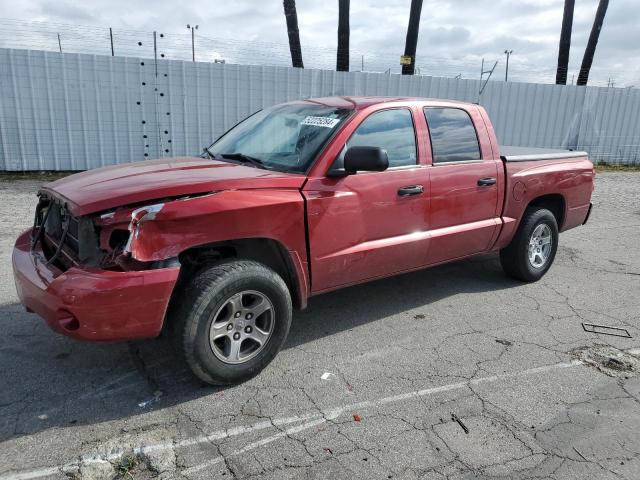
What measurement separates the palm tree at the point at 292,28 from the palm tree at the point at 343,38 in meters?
1.21

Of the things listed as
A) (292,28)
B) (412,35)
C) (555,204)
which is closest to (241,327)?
(555,204)

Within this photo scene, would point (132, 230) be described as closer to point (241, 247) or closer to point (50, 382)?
point (241, 247)

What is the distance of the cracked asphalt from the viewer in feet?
8.66

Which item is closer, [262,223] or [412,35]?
[262,223]

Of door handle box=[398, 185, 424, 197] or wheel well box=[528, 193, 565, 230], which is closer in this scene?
door handle box=[398, 185, 424, 197]

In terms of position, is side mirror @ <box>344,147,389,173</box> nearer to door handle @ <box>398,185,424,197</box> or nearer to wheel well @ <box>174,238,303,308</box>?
door handle @ <box>398,185,424,197</box>

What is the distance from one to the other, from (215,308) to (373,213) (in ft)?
4.73

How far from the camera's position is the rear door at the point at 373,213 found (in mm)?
3605

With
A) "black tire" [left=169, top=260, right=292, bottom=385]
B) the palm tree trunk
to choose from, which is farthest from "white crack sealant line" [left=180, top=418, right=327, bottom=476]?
the palm tree trunk

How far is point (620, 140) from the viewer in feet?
57.2

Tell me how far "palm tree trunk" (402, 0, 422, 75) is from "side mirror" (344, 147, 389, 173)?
43.4 ft

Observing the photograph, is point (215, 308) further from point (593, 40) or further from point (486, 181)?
point (593, 40)

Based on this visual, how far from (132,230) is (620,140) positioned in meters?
18.8

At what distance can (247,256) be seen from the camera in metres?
3.54
